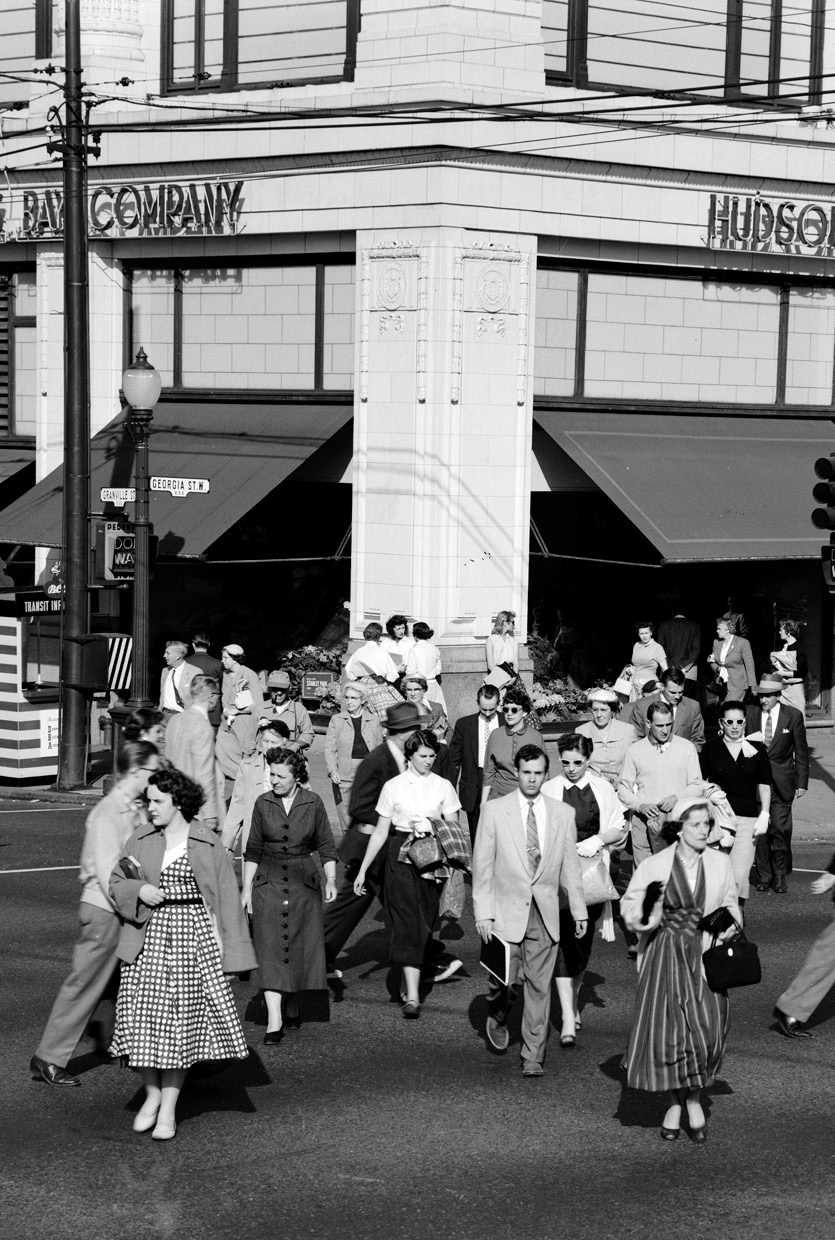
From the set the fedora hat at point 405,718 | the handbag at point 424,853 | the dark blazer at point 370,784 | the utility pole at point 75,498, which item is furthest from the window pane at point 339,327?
the handbag at point 424,853

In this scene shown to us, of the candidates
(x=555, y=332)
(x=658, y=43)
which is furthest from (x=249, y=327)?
(x=658, y=43)

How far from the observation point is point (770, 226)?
23.1m

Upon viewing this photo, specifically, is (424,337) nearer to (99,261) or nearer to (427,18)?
(427,18)

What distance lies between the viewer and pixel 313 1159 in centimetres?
807

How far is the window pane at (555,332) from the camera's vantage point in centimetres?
2216

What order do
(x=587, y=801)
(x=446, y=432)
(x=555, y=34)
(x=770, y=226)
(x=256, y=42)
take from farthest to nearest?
(x=770, y=226) < (x=256, y=42) < (x=555, y=34) < (x=446, y=432) < (x=587, y=801)

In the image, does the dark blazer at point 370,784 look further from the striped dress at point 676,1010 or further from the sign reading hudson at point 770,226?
the sign reading hudson at point 770,226

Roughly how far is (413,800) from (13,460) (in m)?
15.9

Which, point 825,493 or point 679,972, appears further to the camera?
point 825,493

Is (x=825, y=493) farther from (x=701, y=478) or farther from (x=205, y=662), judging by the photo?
(x=205, y=662)

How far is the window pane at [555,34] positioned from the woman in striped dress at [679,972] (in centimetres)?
1525

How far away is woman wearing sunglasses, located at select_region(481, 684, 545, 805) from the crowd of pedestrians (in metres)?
0.02

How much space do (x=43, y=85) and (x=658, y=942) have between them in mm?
19452

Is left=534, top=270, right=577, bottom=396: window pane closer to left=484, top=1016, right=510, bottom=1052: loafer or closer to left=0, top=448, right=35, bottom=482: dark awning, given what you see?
left=0, top=448, right=35, bottom=482: dark awning
